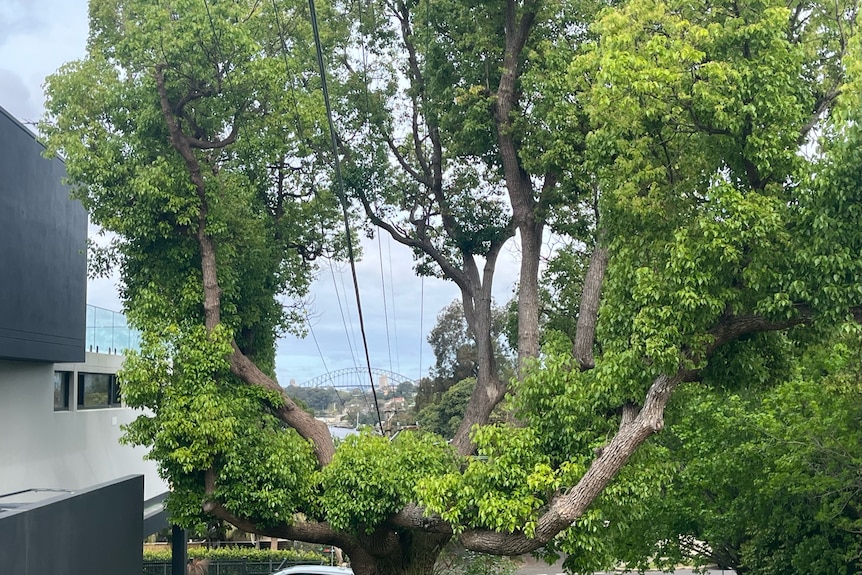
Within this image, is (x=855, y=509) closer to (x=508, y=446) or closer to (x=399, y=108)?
(x=508, y=446)

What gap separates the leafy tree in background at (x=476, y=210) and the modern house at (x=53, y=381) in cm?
101

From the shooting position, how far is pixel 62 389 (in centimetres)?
1755

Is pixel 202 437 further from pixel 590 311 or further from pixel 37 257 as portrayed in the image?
pixel 590 311

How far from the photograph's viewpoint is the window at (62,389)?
17172 mm

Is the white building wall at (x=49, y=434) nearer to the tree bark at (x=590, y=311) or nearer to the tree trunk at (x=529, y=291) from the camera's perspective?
the tree trunk at (x=529, y=291)

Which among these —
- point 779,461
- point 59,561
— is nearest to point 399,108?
point 779,461

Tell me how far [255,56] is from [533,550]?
8874 millimetres

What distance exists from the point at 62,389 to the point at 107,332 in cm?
258

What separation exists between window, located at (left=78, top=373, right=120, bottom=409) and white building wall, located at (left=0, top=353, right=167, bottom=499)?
143 millimetres

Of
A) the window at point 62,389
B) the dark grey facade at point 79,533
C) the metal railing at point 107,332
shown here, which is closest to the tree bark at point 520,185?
the dark grey facade at point 79,533

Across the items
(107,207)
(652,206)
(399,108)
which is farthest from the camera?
(399,108)

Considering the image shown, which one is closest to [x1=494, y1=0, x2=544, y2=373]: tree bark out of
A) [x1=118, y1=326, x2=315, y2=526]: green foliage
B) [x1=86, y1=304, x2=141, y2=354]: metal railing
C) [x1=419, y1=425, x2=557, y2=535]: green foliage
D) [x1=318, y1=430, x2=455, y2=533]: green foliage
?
[x1=318, y1=430, x2=455, y2=533]: green foliage

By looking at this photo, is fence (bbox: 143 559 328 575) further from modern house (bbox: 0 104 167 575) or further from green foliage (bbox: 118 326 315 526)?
green foliage (bbox: 118 326 315 526)

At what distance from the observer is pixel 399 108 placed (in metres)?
20.3
